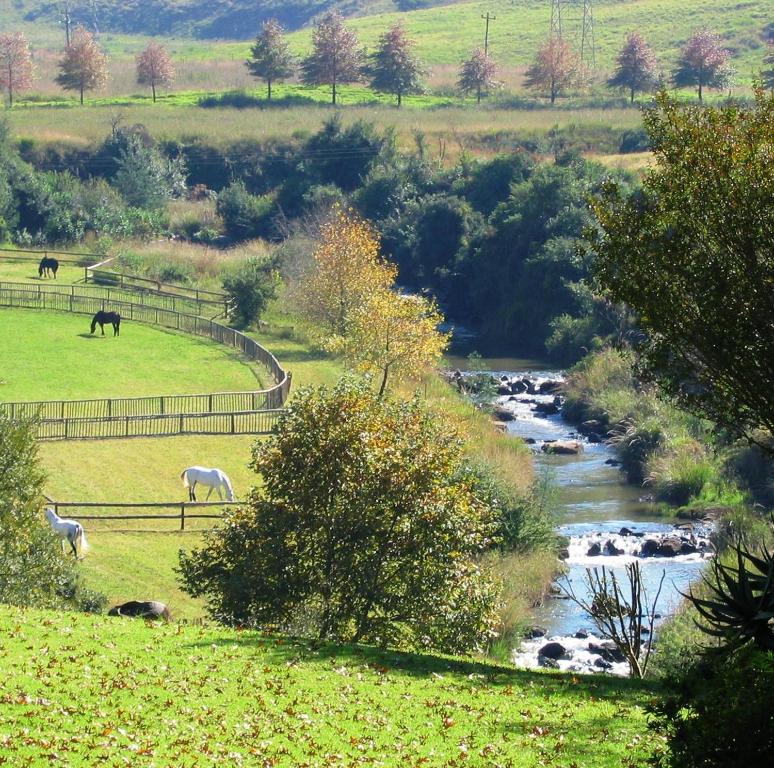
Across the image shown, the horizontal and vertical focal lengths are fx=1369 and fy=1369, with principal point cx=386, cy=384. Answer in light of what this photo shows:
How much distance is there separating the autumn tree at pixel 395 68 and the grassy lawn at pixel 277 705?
118045mm

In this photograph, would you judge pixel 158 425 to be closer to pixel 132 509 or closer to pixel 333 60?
pixel 132 509

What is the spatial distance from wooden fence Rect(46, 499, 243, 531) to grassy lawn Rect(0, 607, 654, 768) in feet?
53.9

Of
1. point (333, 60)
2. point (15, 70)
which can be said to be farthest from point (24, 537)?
→ point (15, 70)

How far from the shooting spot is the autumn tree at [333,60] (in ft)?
456

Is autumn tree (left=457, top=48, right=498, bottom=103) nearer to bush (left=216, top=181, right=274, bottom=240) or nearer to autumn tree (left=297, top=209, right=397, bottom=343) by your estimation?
bush (left=216, top=181, right=274, bottom=240)

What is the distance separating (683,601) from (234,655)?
17.8 metres

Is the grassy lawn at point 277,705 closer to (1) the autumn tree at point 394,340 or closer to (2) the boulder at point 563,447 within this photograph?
(2) the boulder at point 563,447

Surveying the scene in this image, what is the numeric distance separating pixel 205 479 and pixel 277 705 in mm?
24286

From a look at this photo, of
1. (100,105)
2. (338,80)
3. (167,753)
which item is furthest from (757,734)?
(338,80)

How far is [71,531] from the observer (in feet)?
115

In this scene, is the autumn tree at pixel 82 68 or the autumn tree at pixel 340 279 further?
the autumn tree at pixel 82 68

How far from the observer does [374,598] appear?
25.1 meters

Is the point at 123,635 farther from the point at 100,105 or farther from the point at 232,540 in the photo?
the point at 100,105

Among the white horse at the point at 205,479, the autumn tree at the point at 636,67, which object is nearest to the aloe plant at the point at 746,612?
the white horse at the point at 205,479
